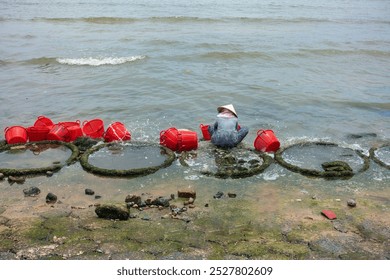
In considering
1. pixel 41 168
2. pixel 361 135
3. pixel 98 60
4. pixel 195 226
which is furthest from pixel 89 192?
pixel 98 60

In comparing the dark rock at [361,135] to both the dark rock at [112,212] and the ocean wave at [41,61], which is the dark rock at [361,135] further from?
the ocean wave at [41,61]

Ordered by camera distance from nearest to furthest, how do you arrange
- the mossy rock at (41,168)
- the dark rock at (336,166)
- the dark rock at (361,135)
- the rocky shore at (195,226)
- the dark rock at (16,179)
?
1. the rocky shore at (195,226)
2. the dark rock at (16,179)
3. the mossy rock at (41,168)
4. the dark rock at (336,166)
5. the dark rock at (361,135)

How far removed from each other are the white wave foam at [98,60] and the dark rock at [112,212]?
45.4ft

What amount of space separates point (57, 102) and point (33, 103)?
766 millimetres

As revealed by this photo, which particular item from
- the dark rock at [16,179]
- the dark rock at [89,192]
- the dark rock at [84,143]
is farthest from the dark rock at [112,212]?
the dark rock at [84,143]

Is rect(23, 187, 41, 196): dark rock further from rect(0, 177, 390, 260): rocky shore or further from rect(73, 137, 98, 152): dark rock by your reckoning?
rect(73, 137, 98, 152): dark rock

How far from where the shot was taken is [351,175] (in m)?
8.45

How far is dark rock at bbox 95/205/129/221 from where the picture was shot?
6480mm

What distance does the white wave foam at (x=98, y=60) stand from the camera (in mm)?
19297

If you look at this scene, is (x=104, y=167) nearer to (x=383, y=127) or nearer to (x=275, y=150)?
(x=275, y=150)

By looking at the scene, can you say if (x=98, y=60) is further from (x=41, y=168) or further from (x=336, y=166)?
(x=336, y=166)

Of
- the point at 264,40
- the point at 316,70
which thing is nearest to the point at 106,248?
the point at 316,70

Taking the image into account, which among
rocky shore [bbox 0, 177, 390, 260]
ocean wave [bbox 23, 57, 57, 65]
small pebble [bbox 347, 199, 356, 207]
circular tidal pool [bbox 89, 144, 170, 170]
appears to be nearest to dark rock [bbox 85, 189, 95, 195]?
rocky shore [bbox 0, 177, 390, 260]
